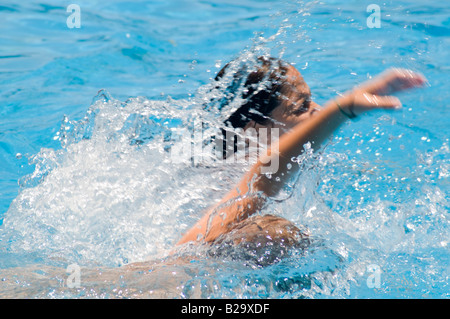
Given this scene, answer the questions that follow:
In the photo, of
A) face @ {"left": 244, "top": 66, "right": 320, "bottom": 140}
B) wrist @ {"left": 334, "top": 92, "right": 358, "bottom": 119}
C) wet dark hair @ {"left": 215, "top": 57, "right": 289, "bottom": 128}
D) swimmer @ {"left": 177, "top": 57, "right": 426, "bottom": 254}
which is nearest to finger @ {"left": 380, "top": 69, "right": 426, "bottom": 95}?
swimmer @ {"left": 177, "top": 57, "right": 426, "bottom": 254}

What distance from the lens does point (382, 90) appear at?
2.69 m

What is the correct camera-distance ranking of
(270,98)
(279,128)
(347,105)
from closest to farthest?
(347,105), (279,128), (270,98)

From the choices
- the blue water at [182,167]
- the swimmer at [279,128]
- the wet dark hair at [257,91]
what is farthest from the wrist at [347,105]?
the wet dark hair at [257,91]

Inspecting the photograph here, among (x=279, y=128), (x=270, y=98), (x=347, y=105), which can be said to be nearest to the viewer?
(x=347, y=105)

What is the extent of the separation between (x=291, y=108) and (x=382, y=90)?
58cm

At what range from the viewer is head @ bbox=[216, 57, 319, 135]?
9.95 feet

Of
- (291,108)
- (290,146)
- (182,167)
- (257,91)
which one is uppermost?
(257,91)

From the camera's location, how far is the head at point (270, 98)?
9.95 feet

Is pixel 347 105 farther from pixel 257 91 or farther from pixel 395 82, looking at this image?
pixel 257 91

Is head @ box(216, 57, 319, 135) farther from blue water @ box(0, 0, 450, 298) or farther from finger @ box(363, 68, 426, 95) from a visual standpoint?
finger @ box(363, 68, 426, 95)

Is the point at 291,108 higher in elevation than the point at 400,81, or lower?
lower

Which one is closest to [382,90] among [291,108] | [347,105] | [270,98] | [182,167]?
[347,105]

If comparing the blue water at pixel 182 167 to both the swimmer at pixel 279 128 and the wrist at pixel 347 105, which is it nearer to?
the swimmer at pixel 279 128
